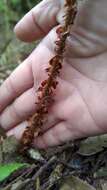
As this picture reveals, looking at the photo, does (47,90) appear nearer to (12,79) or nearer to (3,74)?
(12,79)

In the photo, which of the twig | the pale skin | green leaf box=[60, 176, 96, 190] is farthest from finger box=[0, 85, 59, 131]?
green leaf box=[60, 176, 96, 190]

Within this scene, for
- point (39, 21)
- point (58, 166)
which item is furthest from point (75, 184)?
point (39, 21)

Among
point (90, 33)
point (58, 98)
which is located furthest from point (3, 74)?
point (90, 33)

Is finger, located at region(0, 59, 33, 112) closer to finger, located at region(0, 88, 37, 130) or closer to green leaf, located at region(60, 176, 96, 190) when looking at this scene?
finger, located at region(0, 88, 37, 130)

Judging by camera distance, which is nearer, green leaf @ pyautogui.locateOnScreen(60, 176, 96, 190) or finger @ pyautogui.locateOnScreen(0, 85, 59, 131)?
green leaf @ pyautogui.locateOnScreen(60, 176, 96, 190)

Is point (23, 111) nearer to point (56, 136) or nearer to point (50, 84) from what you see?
point (56, 136)

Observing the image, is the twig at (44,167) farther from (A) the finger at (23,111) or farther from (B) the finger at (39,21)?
(B) the finger at (39,21)
